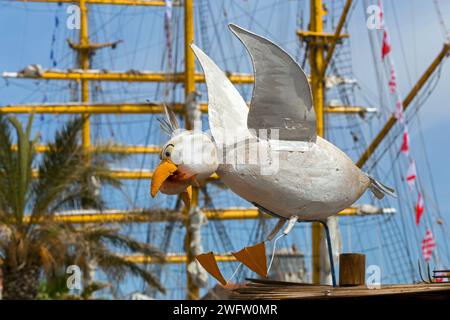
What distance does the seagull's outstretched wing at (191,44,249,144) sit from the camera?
27.0ft

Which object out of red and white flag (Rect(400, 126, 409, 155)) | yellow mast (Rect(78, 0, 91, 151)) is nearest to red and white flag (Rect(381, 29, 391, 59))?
red and white flag (Rect(400, 126, 409, 155))

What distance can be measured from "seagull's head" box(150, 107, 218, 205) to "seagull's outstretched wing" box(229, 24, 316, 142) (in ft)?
1.51

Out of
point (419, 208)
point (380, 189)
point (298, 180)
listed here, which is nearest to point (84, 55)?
point (419, 208)

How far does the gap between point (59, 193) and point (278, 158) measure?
9.27 meters

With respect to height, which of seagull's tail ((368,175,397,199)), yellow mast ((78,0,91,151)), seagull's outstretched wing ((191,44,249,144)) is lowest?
seagull's tail ((368,175,397,199))

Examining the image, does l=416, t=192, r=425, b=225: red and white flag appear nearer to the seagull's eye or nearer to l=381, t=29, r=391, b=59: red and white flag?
l=381, t=29, r=391, b=59: red and white flag

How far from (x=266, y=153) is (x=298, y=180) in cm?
32

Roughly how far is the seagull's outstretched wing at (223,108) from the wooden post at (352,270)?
1.26m

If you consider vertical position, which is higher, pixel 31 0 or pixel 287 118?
pixel 31 0

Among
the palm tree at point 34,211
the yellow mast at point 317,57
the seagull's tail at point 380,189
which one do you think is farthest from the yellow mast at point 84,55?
the seagull's tail at point 380,189

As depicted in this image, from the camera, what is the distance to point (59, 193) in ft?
55.5

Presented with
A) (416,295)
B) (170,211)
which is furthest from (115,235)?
(416,295)
